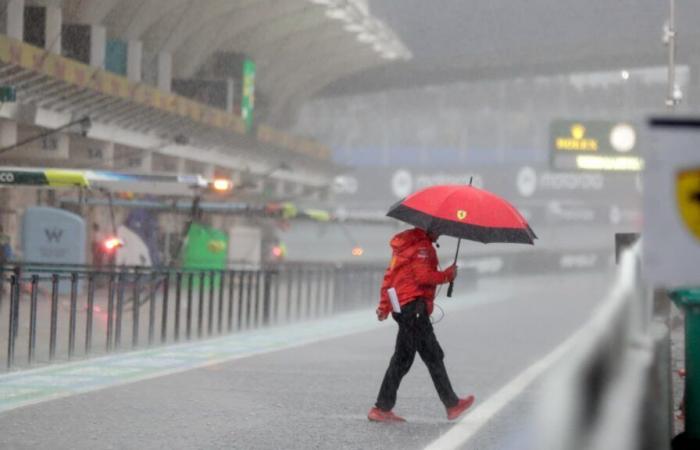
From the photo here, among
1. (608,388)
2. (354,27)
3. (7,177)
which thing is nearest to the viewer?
(608,388)

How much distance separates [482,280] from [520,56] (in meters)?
8.60

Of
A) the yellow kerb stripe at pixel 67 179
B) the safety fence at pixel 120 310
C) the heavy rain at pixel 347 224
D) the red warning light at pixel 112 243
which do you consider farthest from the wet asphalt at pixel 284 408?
the red warning light at pixel 112 243

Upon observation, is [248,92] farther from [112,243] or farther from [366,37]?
[112,243]

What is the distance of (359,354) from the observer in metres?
19.4

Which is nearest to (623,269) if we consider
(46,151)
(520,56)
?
(46,151)

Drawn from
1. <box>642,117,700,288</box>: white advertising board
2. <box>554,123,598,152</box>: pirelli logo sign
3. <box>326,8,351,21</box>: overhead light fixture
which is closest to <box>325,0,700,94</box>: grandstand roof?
<box>326,8,351,21</box>: overhead light fixture

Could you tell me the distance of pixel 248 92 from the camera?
53469 millimetres

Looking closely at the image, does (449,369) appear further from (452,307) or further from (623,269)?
(452,307)

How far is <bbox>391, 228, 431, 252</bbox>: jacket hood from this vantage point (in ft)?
36.0

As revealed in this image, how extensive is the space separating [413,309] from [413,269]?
28 centimetres

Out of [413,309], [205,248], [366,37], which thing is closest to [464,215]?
[413,309]

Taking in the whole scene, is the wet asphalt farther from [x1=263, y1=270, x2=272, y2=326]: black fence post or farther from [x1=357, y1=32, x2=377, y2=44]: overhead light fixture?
[x1=357, y1=32, x2=377, y2=44]: overhead light fixture

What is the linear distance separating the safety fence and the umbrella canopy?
5273 millimetres

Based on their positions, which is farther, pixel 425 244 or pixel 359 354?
pixel 359 354
